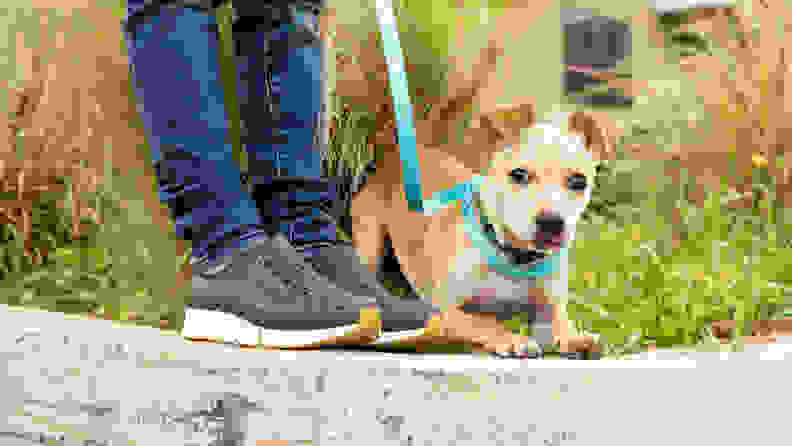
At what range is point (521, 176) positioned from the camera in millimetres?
2316

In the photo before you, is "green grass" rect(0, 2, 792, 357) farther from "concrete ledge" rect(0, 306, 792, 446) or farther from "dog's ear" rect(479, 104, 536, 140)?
"concrete ledge" rect(0, 306, 792, 446)

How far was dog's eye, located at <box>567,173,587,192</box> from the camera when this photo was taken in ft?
7.59

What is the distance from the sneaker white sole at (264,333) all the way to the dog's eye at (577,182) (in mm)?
865

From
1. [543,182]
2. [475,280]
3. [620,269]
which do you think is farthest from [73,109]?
[620,269]

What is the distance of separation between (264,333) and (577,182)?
101 centimetres

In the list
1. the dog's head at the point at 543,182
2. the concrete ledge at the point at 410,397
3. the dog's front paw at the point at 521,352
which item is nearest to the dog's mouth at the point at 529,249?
the dog's head at the point at 543,182

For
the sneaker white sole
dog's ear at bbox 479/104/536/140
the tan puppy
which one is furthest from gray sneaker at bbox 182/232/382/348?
dog's ear at bbox 479/104/536/140

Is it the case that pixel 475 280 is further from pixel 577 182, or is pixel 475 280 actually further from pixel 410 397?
pixel 410 397

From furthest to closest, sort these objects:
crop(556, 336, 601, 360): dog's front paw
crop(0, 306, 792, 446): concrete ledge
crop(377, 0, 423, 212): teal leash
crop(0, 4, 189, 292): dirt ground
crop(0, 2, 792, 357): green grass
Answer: crop(0, 2, 792, 357): green grass, crop(0, 4, 189, 292): dirt ground, crop(556, 336, 601, 360): dog's front paw, crop(377, 0, 423, 212): teal leash, crop(0, 306, 792, 446): concrete ledge

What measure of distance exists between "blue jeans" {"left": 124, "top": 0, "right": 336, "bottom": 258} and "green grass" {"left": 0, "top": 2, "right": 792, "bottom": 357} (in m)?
0.62

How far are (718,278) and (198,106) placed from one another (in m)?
1.77

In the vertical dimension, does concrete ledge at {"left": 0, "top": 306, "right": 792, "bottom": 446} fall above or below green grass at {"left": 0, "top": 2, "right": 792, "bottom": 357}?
above

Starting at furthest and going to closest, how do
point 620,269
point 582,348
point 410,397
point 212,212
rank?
point 620,269, point 582,348, point 212,212, point 410,397

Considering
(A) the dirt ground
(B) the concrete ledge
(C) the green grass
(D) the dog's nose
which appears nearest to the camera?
(B) the concrete ledge
